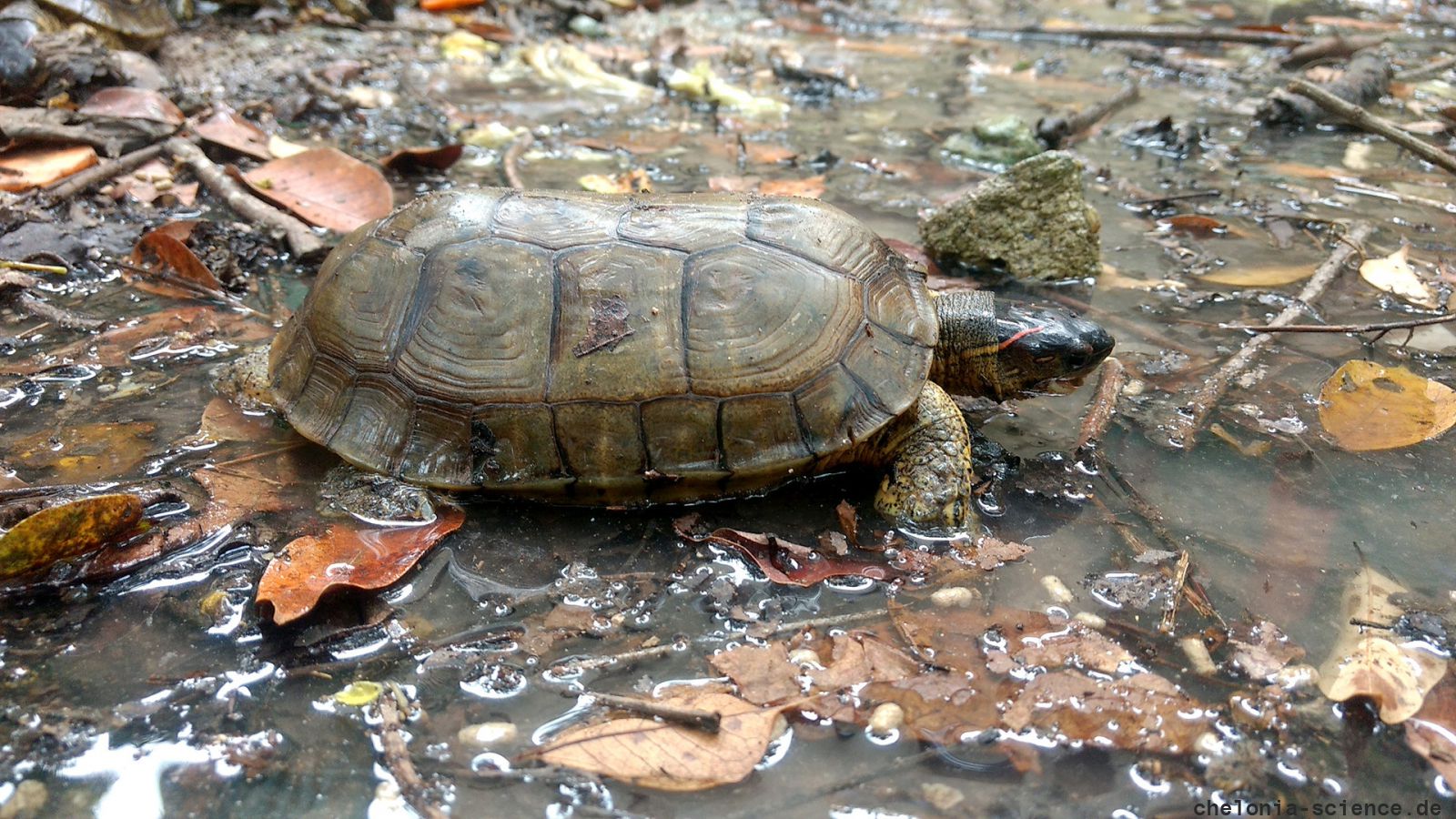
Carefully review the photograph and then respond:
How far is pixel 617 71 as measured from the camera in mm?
8453

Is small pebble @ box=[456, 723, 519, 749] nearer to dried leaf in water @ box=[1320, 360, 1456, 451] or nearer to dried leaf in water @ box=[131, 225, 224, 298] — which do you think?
dried leaf in water @ box=[131, 225, 224, 298]

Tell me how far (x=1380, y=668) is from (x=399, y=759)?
2.67 meters

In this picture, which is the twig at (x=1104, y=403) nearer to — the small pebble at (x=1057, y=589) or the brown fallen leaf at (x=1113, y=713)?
the small pebble at (x=1057, y=589)

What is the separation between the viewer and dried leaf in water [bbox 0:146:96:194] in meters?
4.91

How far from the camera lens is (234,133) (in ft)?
18.9

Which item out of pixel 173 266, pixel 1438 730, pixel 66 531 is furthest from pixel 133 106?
pixel 1438 730

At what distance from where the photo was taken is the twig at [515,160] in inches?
223

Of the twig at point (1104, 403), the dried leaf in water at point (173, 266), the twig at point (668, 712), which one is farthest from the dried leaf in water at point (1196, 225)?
the dried leaf in water at point (173, 266)

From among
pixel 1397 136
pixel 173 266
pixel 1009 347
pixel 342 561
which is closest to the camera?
pixel 342 561

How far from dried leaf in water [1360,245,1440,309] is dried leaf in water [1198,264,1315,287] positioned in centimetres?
27

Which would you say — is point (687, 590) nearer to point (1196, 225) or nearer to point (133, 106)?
point (1196, 225)

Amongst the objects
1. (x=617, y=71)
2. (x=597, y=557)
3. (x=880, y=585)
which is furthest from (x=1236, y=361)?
(x=617, y=71)

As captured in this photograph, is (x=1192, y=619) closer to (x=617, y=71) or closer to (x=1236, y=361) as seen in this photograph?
(x=1236, y=361)

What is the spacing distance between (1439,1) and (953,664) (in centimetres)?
1319
